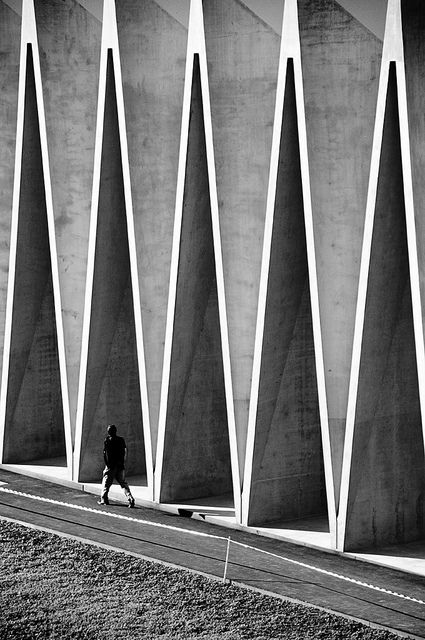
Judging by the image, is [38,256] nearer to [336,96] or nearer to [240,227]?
[240,227]

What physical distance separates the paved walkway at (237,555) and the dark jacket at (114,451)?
36.6 inches

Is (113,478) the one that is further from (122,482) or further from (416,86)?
(416,86)

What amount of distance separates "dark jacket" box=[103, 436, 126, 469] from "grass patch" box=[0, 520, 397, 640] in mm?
3148

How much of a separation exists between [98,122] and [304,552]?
9.30 metres

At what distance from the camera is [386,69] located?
21625 millimetres

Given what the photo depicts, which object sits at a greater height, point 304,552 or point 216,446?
point 216,446

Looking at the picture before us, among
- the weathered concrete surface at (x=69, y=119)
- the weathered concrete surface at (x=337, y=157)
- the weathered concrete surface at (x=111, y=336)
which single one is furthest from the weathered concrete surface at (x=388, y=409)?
the weathered concrete surface at (x=69, y=119)

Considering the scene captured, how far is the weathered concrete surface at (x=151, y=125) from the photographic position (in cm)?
2667

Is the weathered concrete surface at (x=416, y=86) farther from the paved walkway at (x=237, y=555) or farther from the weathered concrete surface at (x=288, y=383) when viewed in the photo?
the paved walkway at (x=237, y=555)

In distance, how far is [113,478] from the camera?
26.7m

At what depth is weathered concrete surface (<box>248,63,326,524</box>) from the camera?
24.4 metres

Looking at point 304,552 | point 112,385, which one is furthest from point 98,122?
point 304,552

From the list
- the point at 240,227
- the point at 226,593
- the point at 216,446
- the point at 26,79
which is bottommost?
the point at 226,593

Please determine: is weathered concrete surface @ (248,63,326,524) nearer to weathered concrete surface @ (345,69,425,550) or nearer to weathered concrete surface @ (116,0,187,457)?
weathered concrete surface @ (345,69,425,550)
